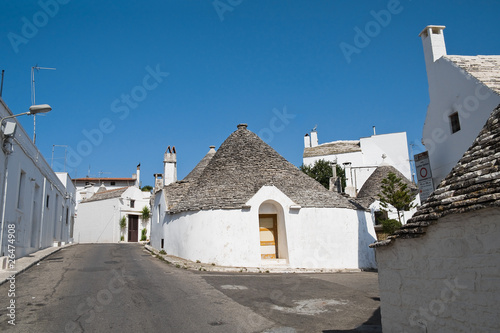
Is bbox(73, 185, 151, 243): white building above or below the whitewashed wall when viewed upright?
below

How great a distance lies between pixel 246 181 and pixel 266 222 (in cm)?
234

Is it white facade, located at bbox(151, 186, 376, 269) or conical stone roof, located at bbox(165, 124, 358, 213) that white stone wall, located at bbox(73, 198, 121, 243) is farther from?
white facade, located at bbox(151, 186, 376, 269)

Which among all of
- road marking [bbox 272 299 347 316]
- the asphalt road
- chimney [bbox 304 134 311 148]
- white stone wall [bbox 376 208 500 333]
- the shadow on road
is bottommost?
the shadow on road

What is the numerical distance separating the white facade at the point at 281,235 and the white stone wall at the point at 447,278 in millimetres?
10849

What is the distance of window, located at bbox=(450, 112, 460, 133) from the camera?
14.6 metres

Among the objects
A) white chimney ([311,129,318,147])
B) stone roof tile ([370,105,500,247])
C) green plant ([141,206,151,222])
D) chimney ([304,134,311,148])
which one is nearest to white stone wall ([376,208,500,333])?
stone roof tile ([370,105,500,247])

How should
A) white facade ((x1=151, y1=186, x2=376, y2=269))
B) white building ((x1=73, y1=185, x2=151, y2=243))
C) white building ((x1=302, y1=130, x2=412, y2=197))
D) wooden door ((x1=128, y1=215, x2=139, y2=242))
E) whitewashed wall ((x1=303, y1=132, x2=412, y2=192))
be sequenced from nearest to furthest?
white facade ((x1=151, y1=186, x2=376, y2=269)), white building ((x1=73, y1=185, x2=151, y2=243)), wooden door ((x1=128, y1=215, x2=139, y2=242)), white building ((x1=302, y1=130, x2=412, y2=197)), whitewashed wall ((x1=303, y1=132, x2=412, y2=192))

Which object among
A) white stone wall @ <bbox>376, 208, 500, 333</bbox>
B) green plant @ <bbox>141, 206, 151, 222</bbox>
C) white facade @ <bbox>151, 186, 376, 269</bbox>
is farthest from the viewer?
green plant @ <bbox>141, 206, 151, 222</bbox>

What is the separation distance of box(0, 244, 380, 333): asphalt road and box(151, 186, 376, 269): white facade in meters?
3.69

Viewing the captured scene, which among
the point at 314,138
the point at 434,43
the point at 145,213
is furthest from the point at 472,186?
the point at 314,138

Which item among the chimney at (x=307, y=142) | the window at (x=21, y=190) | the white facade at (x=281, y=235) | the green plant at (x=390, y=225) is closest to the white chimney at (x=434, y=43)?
the white facade at (x=281, y=235)

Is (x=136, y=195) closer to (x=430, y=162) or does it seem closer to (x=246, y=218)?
(x=246, y=218)

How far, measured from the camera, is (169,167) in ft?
85.0

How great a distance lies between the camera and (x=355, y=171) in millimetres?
41875
